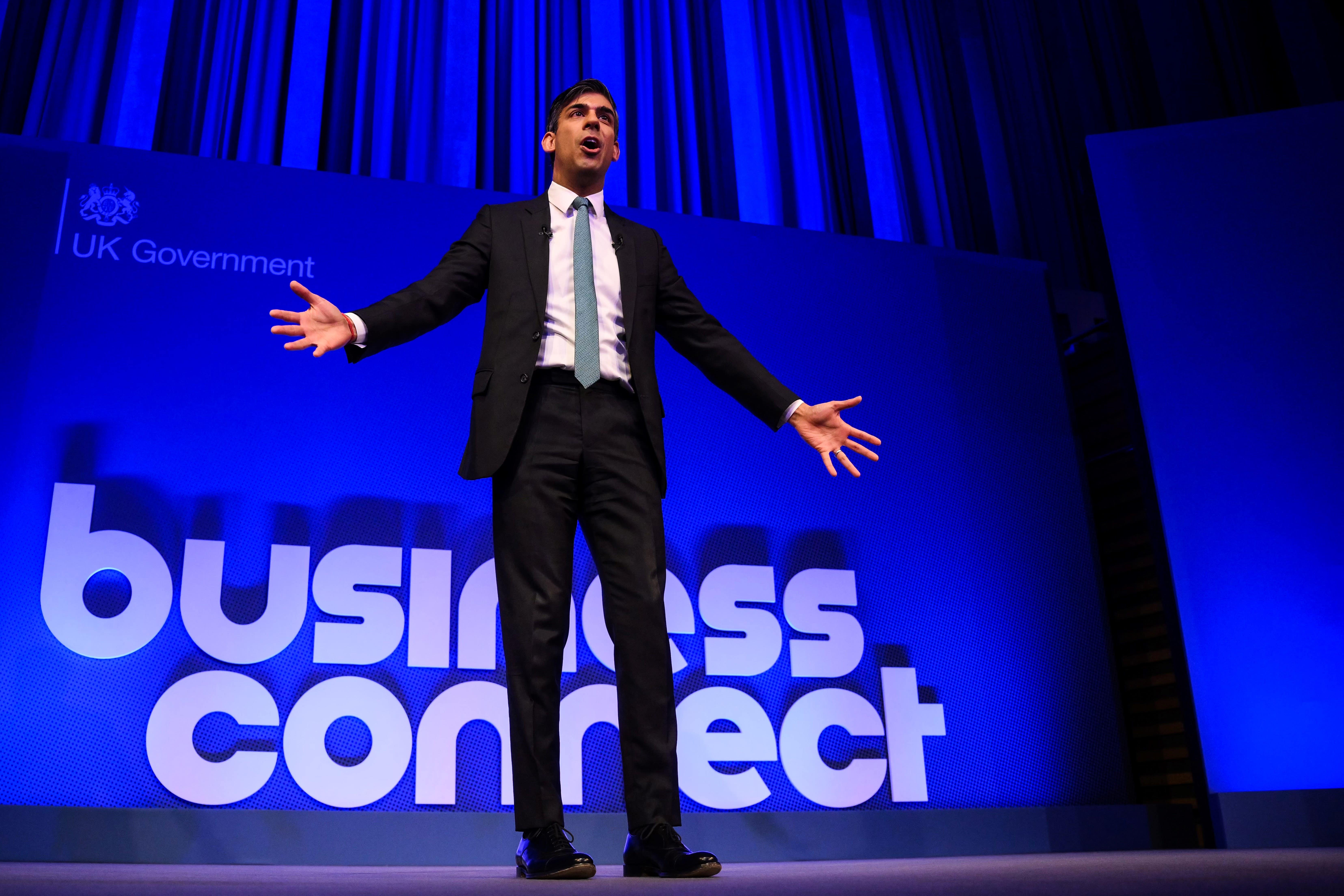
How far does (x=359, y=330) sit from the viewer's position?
5.26 ft

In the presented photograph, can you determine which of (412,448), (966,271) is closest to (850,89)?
(966,271)

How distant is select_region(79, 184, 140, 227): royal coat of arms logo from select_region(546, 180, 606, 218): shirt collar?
1.75 m

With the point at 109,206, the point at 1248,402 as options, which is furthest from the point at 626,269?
the point at 1248,402

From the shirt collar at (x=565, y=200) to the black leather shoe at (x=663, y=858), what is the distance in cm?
101

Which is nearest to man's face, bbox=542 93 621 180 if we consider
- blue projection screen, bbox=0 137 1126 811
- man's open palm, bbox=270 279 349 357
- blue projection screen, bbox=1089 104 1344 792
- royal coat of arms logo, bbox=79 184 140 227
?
man's open palm, bbox=270 279 349 357

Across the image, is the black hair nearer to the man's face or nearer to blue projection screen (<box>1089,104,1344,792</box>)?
the man's face

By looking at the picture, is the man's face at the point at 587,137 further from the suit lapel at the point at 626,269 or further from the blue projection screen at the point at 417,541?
the blue projection screen at the point at 417,541

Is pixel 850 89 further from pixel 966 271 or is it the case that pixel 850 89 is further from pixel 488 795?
pixel 488 795

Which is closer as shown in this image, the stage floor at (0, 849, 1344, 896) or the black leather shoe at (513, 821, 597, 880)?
the stage floor at (0, 849, 1344, 896)

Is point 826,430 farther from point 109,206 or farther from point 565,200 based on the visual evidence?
point 109,206

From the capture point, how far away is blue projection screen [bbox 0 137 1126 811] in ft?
8.96

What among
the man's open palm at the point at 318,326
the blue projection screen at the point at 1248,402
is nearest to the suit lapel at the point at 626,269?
the man's open palm at the point at 318,326

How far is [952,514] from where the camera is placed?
346 cm

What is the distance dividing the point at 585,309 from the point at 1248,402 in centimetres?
236
